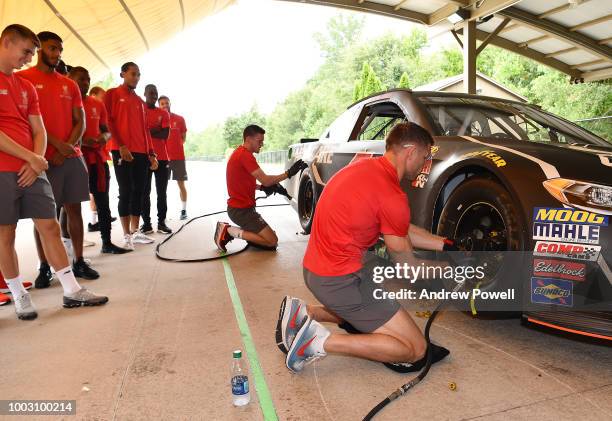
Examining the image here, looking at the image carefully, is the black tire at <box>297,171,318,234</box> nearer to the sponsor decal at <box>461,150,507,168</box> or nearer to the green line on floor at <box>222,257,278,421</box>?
the green line on floor at <box>222,257,278,421</box>

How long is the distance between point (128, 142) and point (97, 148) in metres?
0.55

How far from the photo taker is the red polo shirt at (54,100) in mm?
3855

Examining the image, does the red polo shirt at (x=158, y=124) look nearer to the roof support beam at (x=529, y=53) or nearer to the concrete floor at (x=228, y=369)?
the concrete floor at (x=228, y=369)

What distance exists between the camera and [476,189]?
8.65 ft

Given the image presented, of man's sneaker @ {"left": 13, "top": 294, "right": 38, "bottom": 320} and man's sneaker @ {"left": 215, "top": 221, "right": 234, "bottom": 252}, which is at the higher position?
man's sneaker @ {"left": 215, "top": 221, "right": 234, "bottom": 252}

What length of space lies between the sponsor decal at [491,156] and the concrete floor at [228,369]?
0.98 m

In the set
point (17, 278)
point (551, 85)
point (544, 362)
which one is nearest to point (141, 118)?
point (17, 278)

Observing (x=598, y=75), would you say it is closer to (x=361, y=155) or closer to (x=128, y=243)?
(x=361, y=155)

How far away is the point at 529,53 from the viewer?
14.8 meters

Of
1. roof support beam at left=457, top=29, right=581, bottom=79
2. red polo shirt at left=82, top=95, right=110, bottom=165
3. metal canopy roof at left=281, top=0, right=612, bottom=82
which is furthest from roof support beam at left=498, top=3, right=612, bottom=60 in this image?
red polo shirt at left=82, top=95, right=110, bottom=165

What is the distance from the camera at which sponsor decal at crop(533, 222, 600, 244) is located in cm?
210

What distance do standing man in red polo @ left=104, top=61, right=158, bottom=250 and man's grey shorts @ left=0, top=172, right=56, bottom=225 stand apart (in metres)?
1.99

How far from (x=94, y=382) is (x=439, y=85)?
26.0 m

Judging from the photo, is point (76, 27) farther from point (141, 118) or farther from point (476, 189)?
point (476, 189)
